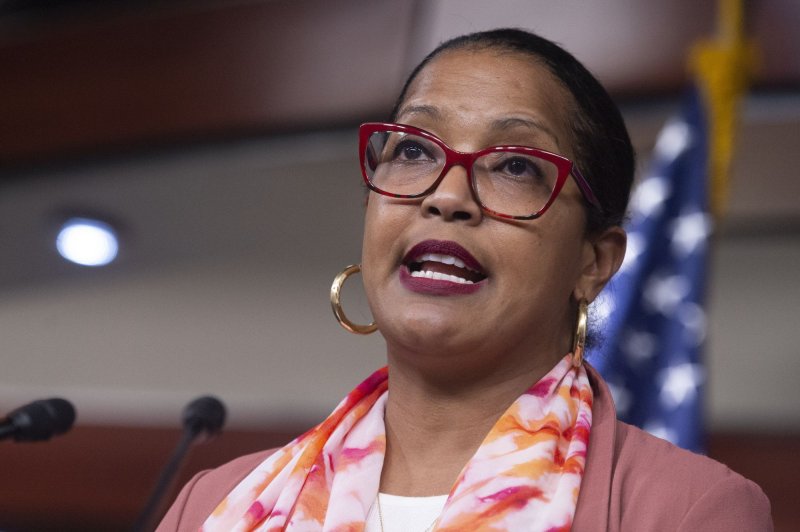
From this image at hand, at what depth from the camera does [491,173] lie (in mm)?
1334

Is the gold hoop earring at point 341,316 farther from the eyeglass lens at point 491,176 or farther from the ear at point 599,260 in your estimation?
the ear at point 599,260

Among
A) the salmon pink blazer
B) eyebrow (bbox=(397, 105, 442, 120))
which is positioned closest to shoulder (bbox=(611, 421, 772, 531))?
the salmon pink blazer

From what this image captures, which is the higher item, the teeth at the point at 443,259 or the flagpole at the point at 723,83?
the flagpole at the point at 723,83

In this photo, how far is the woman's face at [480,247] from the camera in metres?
1.28

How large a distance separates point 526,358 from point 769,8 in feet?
7.60

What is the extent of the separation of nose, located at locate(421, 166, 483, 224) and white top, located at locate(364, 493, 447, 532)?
361mm

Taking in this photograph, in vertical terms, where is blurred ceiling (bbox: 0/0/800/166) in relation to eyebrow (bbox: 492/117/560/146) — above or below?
above

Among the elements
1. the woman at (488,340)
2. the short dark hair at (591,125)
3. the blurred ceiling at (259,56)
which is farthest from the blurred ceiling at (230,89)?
the woman at (488,340)

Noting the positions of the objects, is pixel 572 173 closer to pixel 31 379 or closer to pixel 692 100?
pixel 692 100

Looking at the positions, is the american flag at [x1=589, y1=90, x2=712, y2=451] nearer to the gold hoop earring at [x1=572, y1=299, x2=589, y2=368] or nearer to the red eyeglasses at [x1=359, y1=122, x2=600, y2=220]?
the gold hoop earring at [x1=572, y1=299, x2=589, y2=368]

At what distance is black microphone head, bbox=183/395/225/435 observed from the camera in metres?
1.66

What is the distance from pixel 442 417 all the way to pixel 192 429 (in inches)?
20.3

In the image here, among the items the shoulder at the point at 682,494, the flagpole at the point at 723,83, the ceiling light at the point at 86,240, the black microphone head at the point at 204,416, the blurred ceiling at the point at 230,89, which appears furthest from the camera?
the ceiling light at the point at 86,240

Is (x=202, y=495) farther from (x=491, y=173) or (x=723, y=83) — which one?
(x=723, y=83)
